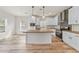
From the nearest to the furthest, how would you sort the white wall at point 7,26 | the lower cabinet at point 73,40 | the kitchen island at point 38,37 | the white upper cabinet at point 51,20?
the lower cabinet at point 73,40 → the kitchen island at point 38,37 → the white wall at point 7,26 → the white upper cabinet at point 51,20

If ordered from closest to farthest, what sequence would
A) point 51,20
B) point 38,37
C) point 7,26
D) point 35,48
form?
point 35,48, point 38,37, point 7,26, point 51,20

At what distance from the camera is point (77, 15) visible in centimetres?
555

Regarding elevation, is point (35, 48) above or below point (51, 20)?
below

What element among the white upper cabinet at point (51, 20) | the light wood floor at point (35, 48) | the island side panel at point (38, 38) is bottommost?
the light wood floor at point (35, 48)

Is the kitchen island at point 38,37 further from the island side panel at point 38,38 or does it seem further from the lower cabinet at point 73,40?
the lower cabinet at point 73,40

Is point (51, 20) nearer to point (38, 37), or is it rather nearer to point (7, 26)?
point (7, 26)

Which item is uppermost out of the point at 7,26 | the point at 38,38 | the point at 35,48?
the point at 7,26

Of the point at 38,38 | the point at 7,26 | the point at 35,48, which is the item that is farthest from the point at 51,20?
the point at 35,48

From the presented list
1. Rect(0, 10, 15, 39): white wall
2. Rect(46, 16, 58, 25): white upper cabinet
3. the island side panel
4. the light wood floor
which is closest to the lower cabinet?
the light wood floor

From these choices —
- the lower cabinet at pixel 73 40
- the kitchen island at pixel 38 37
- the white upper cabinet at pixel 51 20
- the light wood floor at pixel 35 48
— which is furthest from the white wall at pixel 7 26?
the lower cabinet at pixel 73 40

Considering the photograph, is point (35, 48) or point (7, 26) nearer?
point (35, 48)
